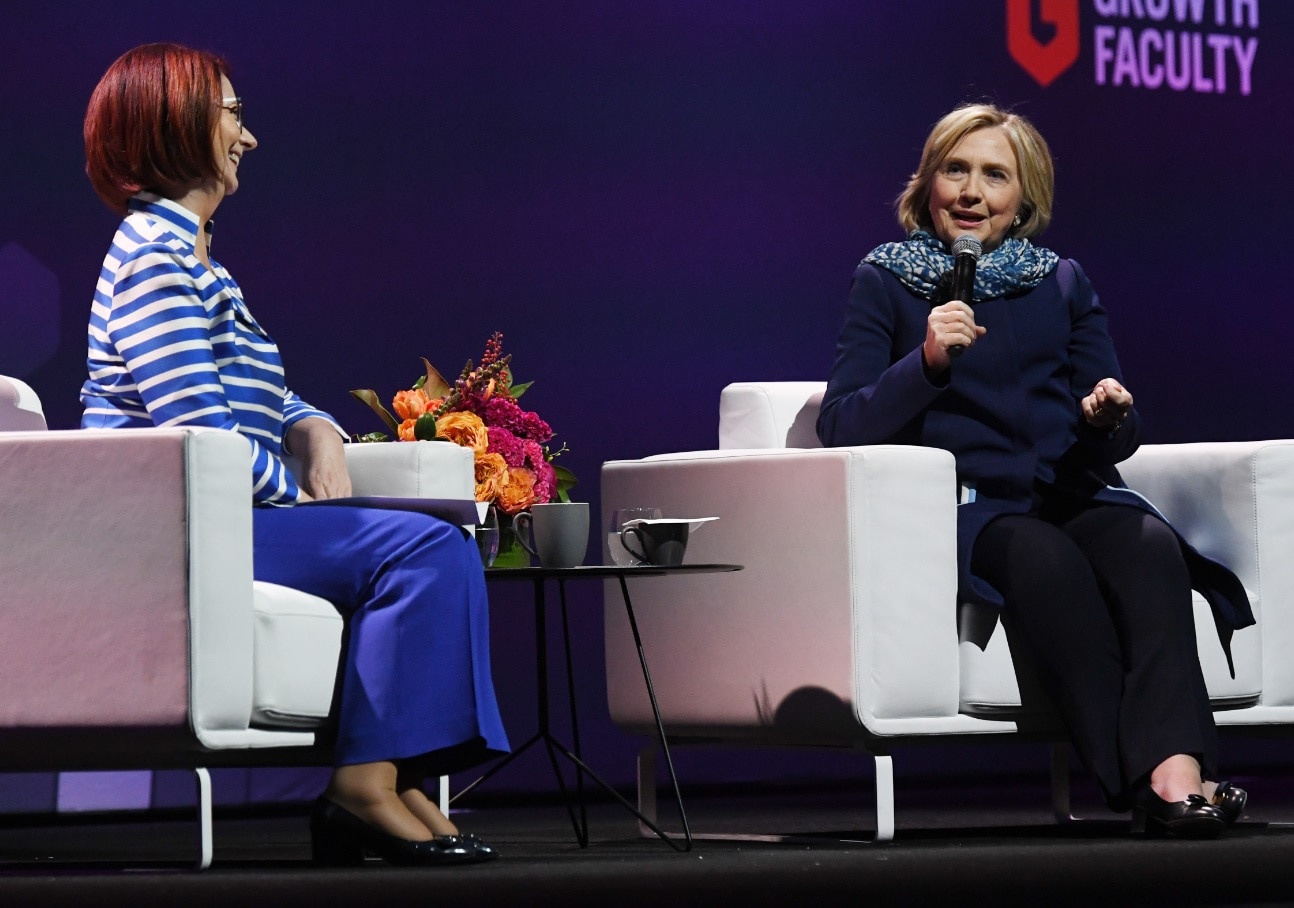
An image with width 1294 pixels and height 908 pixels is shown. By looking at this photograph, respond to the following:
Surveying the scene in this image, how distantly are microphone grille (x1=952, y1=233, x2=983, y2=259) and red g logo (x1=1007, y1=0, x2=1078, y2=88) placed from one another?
1950mm

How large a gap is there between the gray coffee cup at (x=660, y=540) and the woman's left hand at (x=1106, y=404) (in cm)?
68

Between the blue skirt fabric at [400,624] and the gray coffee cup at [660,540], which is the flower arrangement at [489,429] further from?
the blue skirt fabric at [400,624]

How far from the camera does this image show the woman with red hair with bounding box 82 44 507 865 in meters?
2.42

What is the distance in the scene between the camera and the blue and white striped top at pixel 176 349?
245 centimetres

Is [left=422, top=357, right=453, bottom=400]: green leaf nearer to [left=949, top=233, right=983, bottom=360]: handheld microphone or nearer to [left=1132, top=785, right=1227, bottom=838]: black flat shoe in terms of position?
[left=949, top=233, right=983, bottom=360]: handheld microphone

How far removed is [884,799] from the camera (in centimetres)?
286

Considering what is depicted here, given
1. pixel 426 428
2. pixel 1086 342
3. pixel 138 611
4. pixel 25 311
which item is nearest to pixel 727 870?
pixel 138 611

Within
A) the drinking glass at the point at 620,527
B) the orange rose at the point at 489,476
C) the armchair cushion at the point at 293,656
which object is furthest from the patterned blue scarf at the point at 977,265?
the armchair cushion at the point at 293,656

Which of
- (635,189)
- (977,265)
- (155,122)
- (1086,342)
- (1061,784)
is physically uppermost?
(635,189)

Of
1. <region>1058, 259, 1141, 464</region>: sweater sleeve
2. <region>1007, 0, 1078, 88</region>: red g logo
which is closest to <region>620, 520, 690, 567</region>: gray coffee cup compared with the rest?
<region>1058, 259, 1141, 464</region>: sweater sleeve

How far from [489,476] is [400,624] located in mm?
641

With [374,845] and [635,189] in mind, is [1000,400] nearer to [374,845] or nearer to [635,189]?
[374,845]

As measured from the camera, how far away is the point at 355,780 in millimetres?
2406

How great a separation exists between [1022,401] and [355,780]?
130 cm
